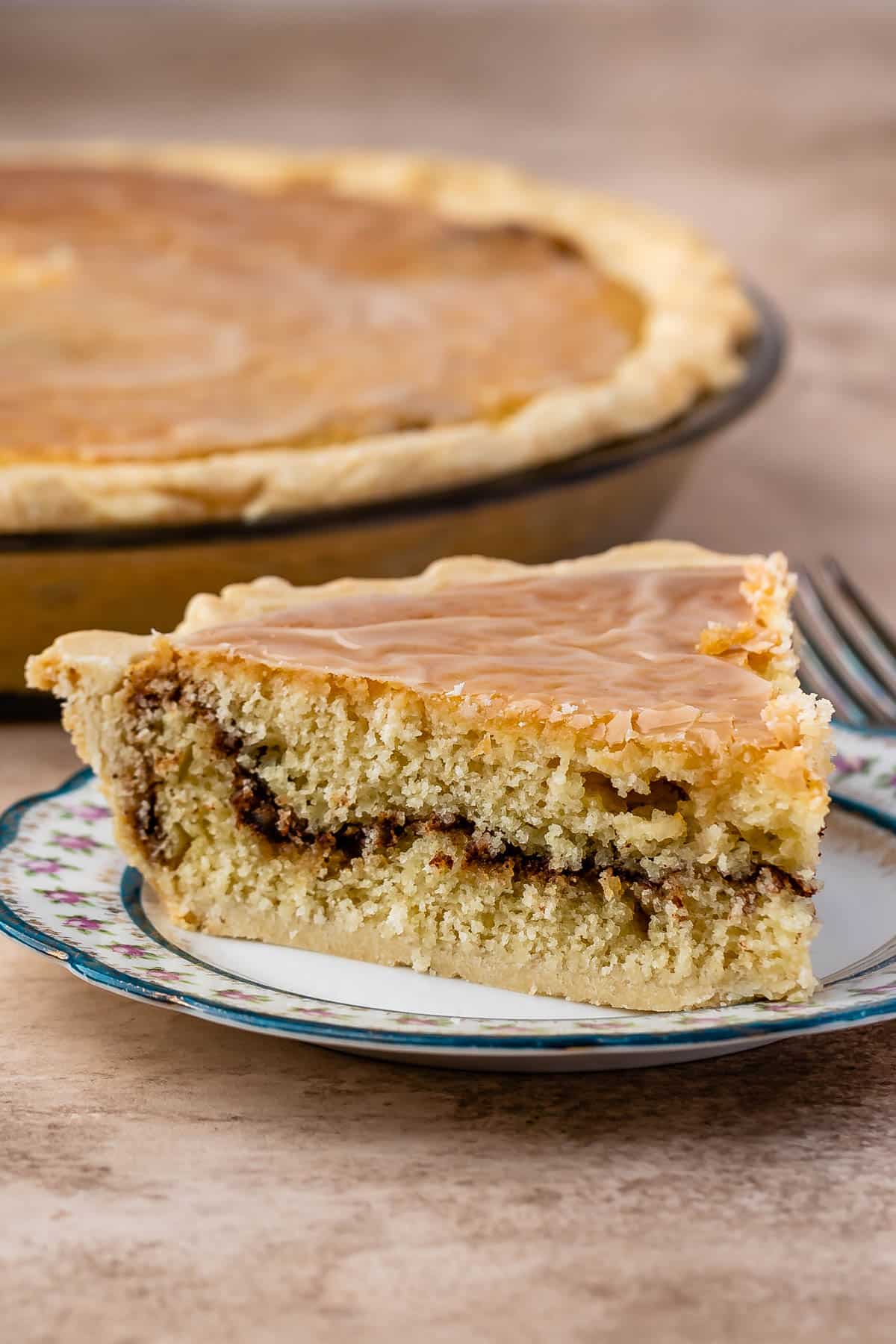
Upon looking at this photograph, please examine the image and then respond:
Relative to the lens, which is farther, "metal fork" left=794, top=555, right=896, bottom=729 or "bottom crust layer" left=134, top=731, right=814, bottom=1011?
"metal fork" left=794, top=555, right=896, bottom=729

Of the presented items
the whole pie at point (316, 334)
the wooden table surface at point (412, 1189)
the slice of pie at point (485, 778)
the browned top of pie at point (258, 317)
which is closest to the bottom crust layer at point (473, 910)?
the slice of pie at point (485, 778)

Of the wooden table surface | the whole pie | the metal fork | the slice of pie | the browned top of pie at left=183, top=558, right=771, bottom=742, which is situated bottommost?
the wooden table surface

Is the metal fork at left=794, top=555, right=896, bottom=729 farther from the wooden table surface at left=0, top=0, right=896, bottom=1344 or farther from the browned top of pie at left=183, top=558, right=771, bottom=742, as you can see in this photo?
the wooden table surface at left=0, top=0, right=896, bottom=1344

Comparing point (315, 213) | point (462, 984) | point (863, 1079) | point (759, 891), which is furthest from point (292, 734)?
point (315, 213)

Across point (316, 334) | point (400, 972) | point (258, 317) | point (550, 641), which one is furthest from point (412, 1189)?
point (258, 317)

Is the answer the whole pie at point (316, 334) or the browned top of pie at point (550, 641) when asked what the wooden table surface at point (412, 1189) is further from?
the whole pie at point (316, 334)

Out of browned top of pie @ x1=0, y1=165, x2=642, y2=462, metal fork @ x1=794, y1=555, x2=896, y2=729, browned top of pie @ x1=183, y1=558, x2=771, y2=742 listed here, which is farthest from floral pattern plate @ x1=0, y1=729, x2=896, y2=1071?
browned top of pie @ x1=0, y1=165, x2=642, y2=462
